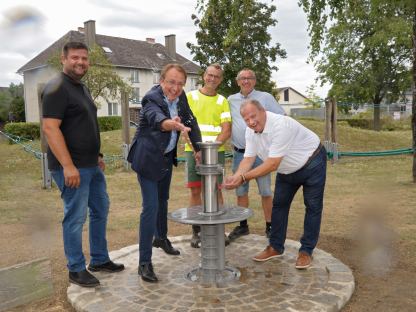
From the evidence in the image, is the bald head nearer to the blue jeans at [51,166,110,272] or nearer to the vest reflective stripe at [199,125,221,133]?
the vest reflective stripe at [199,125,221,133]

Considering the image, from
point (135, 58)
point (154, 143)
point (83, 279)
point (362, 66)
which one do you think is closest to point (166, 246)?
point (83, 279)

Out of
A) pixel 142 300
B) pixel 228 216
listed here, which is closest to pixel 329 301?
pixel 228 216

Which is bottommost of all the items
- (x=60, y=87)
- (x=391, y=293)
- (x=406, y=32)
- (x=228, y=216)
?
(x=391, y=293)

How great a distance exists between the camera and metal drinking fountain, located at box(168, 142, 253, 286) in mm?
3660

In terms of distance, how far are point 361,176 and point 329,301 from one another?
731 centimetres

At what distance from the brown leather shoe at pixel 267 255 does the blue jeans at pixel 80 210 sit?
60.5 inches

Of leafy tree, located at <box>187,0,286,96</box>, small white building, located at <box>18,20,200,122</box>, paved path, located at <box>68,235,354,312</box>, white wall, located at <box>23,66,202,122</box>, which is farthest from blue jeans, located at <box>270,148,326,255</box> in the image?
small white building, located at <box>18,20,200,122</box>

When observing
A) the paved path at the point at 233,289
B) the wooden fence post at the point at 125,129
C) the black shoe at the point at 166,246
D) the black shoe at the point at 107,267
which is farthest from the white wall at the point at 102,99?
the paved path at the point at 233,289

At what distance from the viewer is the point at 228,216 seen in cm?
368

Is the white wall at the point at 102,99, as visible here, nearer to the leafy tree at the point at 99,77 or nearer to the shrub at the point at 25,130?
the leafy tree at the point at 99,77

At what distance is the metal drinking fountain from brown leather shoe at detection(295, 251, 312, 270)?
1.89 ft

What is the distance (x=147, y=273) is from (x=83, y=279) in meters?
0.55

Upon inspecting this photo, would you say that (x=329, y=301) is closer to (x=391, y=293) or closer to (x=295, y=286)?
(x=295, y=286)

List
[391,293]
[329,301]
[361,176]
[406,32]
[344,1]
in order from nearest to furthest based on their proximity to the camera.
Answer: [329,301], [391,293], [344,1], [361,176], [406,32]
